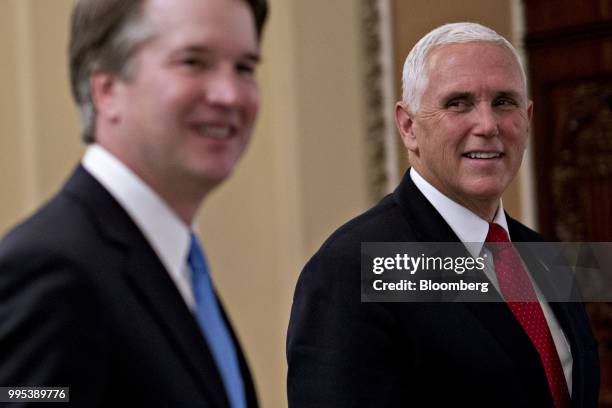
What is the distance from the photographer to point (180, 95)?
90 cm

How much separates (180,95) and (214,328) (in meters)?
0.21

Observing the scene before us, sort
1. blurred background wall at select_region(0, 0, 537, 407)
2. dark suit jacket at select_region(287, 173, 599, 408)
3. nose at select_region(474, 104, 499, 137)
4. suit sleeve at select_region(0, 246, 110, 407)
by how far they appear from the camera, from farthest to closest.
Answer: blurred background wall at select_region(0, 0, 537, 407)
nose at select_region(474, 104, 499, 137)
dark suit jacket at select_region(287, 173, 599, 408)
suit sleeve at select_region(0, 246, 110, 407)

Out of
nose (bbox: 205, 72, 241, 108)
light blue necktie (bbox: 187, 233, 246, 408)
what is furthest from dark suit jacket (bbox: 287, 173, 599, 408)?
nose (bbox: 205, 72, 241, 108)

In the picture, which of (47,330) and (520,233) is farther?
(520,233)

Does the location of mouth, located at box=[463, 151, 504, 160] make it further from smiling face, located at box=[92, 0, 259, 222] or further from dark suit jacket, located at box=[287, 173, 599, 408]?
smiling face, located at box=[92, 0, 259, 222]

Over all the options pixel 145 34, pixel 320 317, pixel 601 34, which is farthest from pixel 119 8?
pixel 601 34

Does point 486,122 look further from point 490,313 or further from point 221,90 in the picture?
point 221,90

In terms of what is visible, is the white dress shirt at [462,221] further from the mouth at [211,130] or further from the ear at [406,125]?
the mouth at [211,130]

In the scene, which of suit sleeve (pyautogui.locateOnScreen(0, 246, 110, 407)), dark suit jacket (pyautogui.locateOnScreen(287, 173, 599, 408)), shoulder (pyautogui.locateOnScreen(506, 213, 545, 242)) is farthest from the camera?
shoulder (pyautogui.locateOnScreen(506, 213, 545, 242))

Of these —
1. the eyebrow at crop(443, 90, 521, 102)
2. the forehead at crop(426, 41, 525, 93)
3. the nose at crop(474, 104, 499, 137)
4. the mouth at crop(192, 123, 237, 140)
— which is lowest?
the mouth at crop(192, 123, 237, 140)

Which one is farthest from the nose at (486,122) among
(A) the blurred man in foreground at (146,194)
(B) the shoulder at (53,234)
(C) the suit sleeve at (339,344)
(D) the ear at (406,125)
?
(B) the shoulder at (53,234)

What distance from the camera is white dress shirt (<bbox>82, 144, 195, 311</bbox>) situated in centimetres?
91

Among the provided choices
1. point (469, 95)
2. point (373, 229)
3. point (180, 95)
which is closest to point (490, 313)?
point (373, 229)

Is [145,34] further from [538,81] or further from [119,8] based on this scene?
[538,81]
